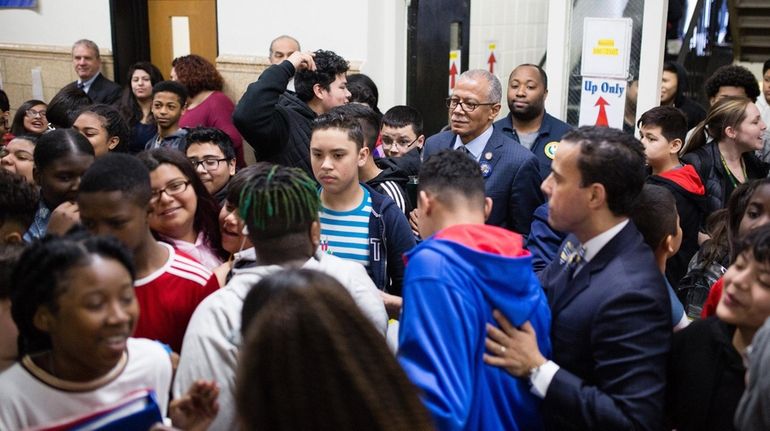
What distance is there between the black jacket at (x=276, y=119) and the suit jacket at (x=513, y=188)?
0.87 m

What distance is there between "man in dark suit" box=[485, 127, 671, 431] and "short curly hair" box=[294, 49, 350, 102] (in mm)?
2534

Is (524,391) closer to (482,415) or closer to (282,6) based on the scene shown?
(482,415)

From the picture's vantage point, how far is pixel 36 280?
7.53 ft

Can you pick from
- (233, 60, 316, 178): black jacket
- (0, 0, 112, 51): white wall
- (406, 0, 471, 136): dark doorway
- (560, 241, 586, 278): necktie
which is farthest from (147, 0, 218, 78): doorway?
(560, 241, 586, 278): necktie

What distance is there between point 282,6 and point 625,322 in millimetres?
6581

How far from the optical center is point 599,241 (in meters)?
2.75

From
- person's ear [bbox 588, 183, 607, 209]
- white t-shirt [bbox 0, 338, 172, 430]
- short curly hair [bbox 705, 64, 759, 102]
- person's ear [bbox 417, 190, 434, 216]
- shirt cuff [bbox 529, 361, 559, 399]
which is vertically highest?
short curly hair [bbox 705, 64, 759, 102]

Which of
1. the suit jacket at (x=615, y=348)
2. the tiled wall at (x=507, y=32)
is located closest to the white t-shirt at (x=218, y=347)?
the suit jacket at (x=615, y=348)

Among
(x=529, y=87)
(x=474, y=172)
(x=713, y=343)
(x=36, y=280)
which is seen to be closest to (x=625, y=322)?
(x=713, y=343)

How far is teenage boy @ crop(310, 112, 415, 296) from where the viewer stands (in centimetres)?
371

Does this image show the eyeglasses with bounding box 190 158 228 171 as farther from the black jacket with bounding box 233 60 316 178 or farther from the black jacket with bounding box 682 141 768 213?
the black jacket with bounding box 682 141 768 213

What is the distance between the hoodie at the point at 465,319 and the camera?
95.1 inches

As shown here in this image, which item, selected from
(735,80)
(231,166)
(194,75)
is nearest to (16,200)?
(231,166)

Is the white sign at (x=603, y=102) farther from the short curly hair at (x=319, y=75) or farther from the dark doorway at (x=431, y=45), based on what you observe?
the short curly hair at (x=319, y=75)
